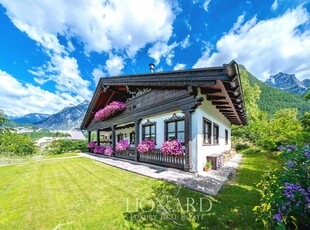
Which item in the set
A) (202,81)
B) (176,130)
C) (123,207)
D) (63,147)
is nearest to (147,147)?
(176,130)

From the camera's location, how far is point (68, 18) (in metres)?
9.59

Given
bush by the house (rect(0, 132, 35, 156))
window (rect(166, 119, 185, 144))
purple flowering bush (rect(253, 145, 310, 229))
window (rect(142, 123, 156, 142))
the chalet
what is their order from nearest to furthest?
1. purple flowering bush (rect(253, 145, 310, 229))
2. the chalet
3. window (rect(166, 119, 185, 144))
4. window (rect(142, 123, 156, 142))
5. bush by the house (rect(0, 132, 35, 156))

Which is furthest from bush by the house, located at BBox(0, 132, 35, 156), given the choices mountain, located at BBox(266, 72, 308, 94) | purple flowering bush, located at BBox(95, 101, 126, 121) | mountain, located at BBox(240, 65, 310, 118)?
mountain, located at BBox(266, 72, 308, 94)

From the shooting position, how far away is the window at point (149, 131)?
8.66 metres

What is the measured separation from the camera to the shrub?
67.9 ft

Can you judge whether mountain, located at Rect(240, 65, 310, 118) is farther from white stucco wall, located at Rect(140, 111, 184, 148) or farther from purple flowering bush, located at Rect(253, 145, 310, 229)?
purple flowering bush, located at Rect(253, 145, 310, 229)

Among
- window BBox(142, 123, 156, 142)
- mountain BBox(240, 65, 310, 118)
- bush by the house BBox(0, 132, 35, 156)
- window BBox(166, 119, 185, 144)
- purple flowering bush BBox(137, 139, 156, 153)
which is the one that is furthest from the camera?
mountain BBox(240, 65, 310, 118)

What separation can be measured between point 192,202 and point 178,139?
11.8ft

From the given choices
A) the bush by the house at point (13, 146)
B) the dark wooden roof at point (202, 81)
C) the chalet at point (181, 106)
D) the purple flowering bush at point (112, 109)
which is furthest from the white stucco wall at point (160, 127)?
the bush by the house at point (13, 146)

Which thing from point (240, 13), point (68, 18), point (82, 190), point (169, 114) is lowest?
point (82, 190)

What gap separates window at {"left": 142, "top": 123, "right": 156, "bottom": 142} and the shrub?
16019mm

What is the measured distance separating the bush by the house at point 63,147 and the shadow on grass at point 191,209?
20.5 m

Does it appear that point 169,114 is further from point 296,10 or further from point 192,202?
point 296,10

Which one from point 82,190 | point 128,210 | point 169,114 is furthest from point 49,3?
point 128,210
